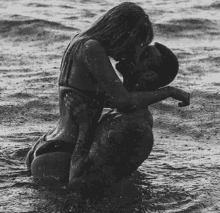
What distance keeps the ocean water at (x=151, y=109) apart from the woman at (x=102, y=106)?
0.26 meters

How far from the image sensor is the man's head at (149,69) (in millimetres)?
6711

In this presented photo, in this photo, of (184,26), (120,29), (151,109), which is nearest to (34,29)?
(184,26)

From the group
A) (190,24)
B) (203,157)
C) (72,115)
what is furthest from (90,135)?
(190,24)

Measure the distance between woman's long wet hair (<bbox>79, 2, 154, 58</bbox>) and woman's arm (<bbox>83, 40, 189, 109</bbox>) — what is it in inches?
3.9

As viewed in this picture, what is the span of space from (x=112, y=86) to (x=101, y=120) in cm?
42

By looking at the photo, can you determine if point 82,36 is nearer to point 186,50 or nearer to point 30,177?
point 30,177

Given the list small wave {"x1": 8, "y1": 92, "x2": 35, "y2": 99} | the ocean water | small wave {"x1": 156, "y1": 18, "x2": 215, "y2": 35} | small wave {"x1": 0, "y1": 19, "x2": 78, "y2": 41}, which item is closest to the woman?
the ocean water

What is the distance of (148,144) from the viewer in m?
6.65

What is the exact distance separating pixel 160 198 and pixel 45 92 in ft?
14.6

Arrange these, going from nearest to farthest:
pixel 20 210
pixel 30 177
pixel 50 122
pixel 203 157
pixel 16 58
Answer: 1. pixel 20 210
2. pixel 30 177
3. pixel 203 157
4. pixel 50 122
5. pixel 16 58

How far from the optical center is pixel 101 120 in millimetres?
6719

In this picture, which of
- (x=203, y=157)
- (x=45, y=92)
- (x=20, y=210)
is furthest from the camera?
(x=45, y=92)

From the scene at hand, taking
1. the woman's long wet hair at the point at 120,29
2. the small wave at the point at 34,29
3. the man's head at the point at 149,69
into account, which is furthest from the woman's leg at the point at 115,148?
the small wave at the point at 34,29

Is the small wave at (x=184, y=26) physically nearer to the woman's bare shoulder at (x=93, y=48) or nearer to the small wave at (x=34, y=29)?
the small wave at (x=34, y=29)
